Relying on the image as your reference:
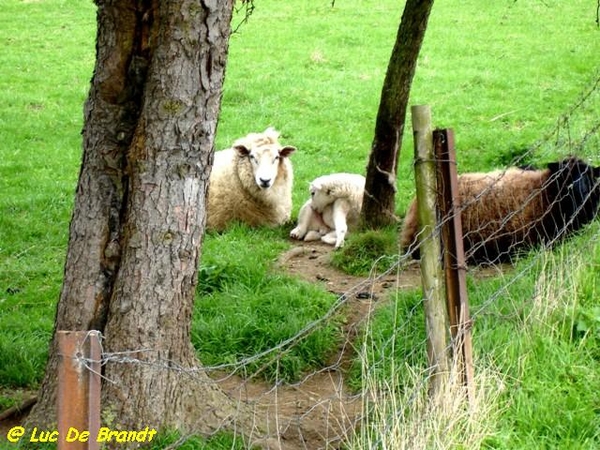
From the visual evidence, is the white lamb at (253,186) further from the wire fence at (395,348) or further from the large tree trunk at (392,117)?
the wire fence at (395,348)

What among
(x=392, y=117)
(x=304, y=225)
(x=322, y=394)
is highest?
(x=392, y=117)

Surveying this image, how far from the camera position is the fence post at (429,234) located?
4324 millimetres

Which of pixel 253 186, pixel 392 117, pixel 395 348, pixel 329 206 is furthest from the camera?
pixel 253 186

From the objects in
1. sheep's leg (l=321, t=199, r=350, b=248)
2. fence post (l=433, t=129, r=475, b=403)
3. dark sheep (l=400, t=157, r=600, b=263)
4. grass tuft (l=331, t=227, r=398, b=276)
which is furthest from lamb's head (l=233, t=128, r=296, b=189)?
fence post (l=433, t=129, r=475, b=403)

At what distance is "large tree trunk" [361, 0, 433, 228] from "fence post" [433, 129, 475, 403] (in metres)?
4.14

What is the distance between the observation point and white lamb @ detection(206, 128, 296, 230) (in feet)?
36.0

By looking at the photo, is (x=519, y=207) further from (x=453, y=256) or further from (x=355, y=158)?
(x=355, y=158)

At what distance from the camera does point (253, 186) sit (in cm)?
1114

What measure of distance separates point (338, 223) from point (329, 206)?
43 cm

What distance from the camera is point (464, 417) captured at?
4402 millimetres

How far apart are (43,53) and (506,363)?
18.6m

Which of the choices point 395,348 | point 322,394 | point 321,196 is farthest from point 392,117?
point 322,394

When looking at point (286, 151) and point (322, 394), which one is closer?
point (322, 394)

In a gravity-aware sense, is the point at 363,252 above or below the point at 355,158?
below
